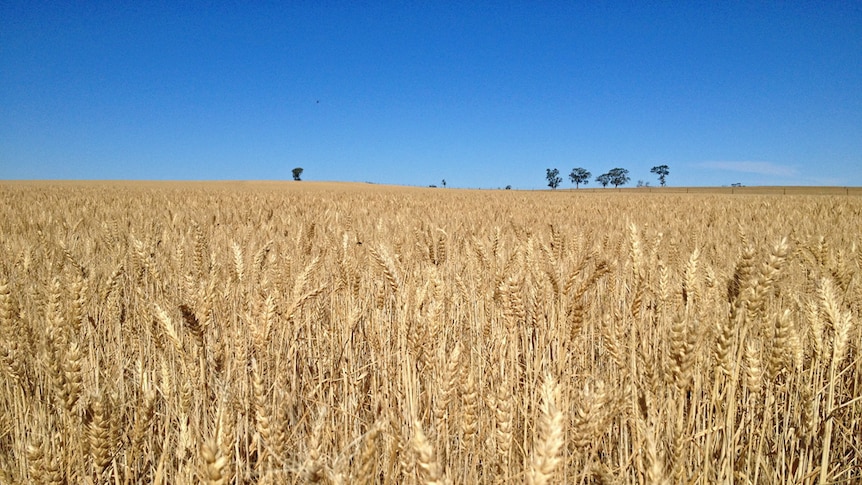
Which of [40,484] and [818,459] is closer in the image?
[40,484]

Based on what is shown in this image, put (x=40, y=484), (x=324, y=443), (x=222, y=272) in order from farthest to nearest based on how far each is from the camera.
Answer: (x=222, y=272) → (x=324, y=443) → (x=40, y=484)

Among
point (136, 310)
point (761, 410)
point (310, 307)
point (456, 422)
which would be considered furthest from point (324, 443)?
point (136, 310)

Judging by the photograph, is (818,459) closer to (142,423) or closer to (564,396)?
(564,396)

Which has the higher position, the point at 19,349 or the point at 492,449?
the point at 19,349

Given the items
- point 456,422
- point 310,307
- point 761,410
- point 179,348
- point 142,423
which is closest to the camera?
point 142,423

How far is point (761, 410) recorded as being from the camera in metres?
1.51

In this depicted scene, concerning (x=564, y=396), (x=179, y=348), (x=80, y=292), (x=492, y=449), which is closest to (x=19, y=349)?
(x=80, y=292)

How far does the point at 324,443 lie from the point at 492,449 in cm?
50

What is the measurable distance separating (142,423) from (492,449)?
0.86m

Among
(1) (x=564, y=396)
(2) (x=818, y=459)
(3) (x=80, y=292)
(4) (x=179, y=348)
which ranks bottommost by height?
(2) (x=818, y=459)

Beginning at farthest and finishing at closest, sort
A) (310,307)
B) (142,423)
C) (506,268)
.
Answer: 1. (506,268)
2. (310,307)
3. (142,423)

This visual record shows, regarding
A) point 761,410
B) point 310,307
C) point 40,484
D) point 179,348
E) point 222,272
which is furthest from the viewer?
point 222,272

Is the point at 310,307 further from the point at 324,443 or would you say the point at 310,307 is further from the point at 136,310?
the point at 324,443

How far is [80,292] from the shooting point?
4.68 ft
